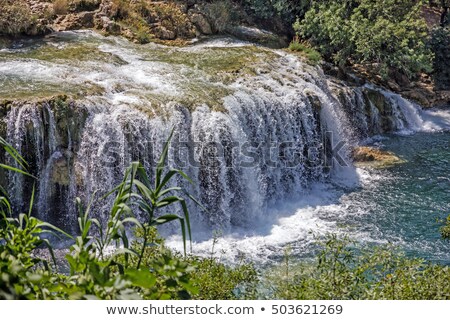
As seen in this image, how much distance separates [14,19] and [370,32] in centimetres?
1113

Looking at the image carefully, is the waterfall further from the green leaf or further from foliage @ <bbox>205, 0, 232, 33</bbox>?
the green leaf

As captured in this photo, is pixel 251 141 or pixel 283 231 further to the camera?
pixel 251 141

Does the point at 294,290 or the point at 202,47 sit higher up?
the point at 202,47

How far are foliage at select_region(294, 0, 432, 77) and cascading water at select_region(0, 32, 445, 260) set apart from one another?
190 cm

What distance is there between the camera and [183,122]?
12000mm

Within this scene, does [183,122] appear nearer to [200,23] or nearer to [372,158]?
[372,158]

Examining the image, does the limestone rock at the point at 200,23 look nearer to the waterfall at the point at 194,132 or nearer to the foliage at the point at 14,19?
the waterfall at the point at 194,132

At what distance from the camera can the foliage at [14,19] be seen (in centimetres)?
1551

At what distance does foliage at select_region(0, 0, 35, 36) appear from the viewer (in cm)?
1551

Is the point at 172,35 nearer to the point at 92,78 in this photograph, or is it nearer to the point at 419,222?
the point at 92,78

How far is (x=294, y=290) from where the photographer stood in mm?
5340

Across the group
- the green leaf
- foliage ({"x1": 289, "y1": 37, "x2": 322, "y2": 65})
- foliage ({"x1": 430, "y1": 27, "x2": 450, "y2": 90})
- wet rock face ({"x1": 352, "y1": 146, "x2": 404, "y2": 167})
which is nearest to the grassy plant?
foliage ({"x1": 289, "y1": 37, "x2": 322, "y2": 65})

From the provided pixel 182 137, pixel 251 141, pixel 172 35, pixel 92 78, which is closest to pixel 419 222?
pixel 251 141

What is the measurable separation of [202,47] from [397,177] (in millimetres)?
7404
